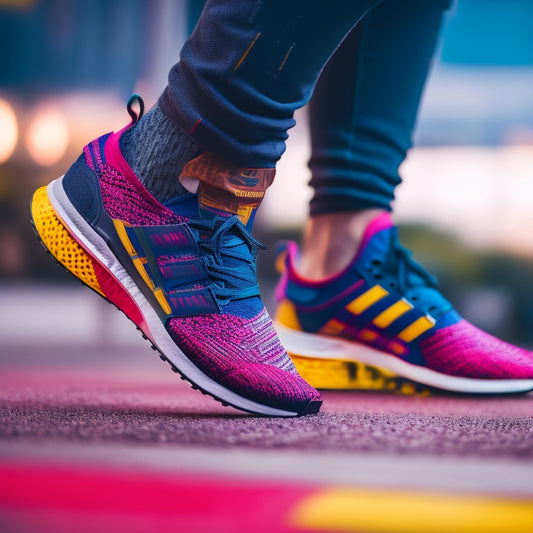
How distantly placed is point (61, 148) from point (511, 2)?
3.24 metres

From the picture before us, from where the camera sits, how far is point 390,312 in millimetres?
878

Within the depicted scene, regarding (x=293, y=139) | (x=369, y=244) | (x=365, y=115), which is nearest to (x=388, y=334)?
(x=369, y=244)

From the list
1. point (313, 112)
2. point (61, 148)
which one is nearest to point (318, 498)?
point (313, 112)

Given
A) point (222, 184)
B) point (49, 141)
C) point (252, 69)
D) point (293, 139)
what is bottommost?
point (222, 184)

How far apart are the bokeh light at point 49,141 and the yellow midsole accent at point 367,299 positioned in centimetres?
377

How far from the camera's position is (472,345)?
849 millimetres

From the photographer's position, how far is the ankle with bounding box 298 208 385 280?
3.01 ft

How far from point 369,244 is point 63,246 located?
17.6 inches

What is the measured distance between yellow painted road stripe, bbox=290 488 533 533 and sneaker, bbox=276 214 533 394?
551 mm

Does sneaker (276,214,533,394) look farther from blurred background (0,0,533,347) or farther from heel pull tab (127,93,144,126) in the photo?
blurred background (0,0,533,347)

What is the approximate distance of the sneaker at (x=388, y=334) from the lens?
84 cm

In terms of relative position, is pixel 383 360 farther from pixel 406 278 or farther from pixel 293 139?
pixel 293 139

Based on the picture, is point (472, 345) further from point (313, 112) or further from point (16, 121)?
point (16, 121)

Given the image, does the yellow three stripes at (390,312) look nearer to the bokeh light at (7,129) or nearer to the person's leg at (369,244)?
the person's leg at (369,244)
